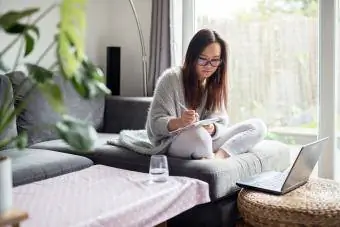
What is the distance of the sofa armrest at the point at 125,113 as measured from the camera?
119 inches

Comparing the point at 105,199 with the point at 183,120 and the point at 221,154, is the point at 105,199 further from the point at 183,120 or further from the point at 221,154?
the point at 221,154

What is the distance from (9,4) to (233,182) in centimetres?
187

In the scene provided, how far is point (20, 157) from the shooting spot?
227 centimetres

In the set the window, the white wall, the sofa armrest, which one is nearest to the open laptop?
the window

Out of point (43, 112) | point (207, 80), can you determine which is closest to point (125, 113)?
point (43, 112)

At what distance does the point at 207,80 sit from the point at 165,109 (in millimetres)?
343

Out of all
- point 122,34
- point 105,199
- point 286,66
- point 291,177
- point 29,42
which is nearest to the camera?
point 29,42

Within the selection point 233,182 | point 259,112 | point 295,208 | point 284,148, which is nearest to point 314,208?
point 295,208

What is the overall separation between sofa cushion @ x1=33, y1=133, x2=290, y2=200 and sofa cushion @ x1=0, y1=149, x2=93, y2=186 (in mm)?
143

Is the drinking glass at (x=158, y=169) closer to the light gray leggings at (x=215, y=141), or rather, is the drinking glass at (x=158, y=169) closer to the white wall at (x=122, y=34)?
the light gray leggings at (x=215, y=141)

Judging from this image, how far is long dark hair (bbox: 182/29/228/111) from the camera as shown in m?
2.36

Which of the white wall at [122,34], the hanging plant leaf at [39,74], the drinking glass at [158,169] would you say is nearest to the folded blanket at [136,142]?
the drinking glass at [158,169]

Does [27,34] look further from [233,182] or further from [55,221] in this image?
[233,182]

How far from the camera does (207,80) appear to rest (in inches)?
98.3
